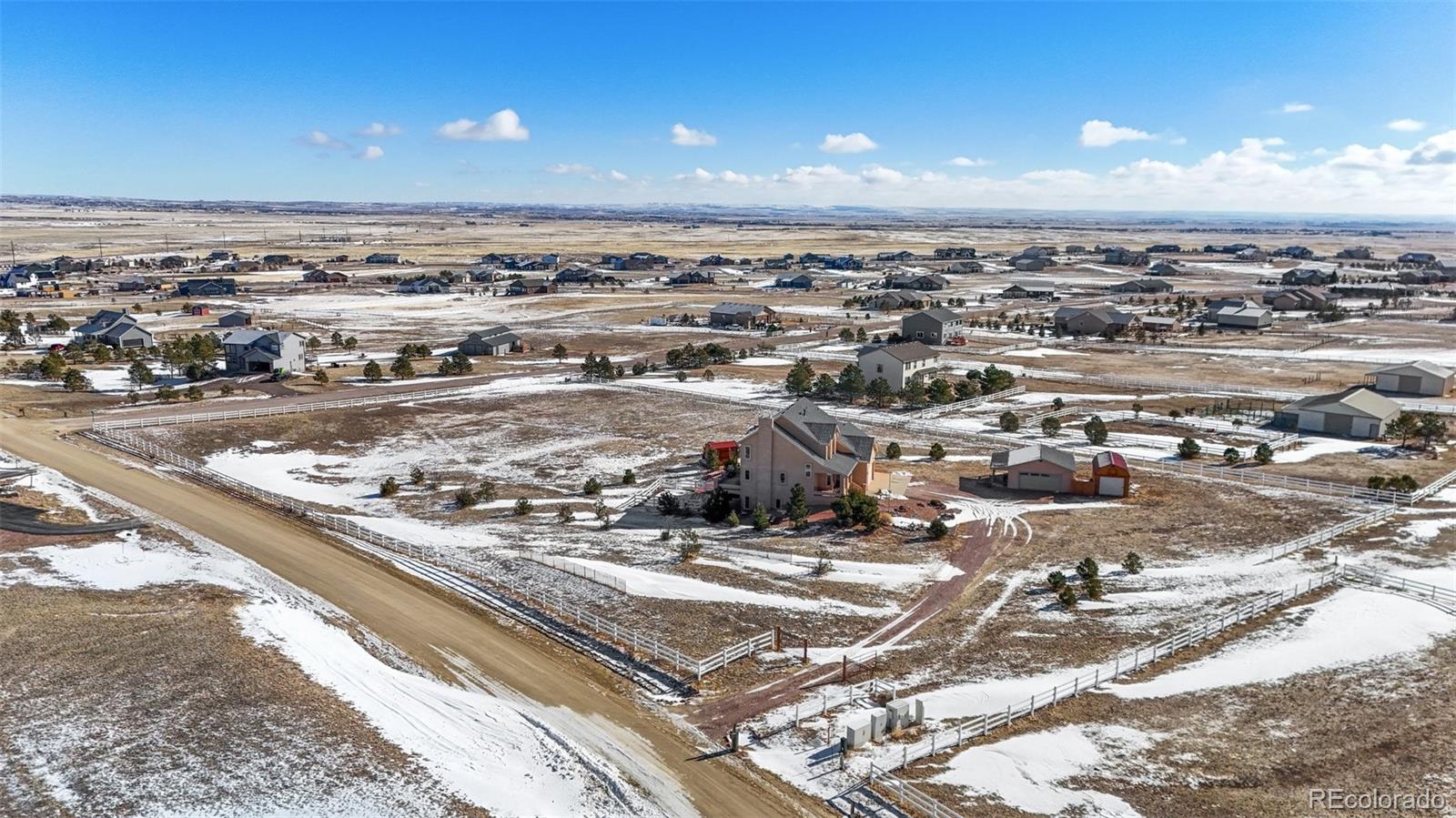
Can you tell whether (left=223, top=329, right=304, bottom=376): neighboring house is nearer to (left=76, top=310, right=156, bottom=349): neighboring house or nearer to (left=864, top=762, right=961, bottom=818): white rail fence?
(left=76, top=310, right=156, bottom=349): neighboring house

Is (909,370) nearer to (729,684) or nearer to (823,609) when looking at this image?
(823,609)

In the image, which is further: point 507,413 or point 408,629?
point 507,413

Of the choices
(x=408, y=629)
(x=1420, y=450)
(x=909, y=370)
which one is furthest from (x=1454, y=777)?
(x=909, y=370)

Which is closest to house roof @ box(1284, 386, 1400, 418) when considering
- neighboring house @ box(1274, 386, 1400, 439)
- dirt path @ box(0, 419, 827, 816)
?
neighboring house @ box(1274, 386, 1400, 439)

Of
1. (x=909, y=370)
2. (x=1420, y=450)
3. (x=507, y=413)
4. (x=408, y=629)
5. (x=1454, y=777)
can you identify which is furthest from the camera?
(x=909, y=370)

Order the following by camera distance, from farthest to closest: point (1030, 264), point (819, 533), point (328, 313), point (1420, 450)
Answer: point (1030, 264), point (328, 313), point (1420, 450), point (819, 533)

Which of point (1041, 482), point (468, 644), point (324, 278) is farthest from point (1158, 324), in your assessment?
point (324, 278)

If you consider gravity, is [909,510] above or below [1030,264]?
below

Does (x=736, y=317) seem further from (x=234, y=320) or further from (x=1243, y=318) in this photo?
(x=1243, y=318)

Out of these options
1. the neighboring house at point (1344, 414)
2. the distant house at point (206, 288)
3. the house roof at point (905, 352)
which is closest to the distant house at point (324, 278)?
the distant house at point (206, 288)
